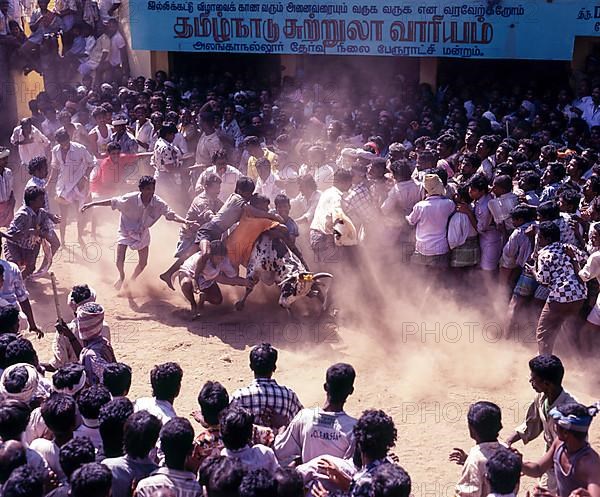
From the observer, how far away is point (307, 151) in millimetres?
10445

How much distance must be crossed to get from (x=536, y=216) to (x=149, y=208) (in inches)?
173

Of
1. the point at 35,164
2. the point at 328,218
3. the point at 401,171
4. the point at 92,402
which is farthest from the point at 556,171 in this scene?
the point at 35,164

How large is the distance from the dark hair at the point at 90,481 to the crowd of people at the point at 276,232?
1 cm

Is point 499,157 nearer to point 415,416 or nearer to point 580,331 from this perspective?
point 580,331

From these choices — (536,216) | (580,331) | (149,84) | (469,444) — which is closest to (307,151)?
(536,216)

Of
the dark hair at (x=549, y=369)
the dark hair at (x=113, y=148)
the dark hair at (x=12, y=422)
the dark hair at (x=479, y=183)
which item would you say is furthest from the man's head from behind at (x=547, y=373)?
the dark hair at (x=113, y=148)

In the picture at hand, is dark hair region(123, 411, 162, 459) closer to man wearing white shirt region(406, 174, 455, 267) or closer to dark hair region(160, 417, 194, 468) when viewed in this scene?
dark hair region(160, 417, 194, 468)

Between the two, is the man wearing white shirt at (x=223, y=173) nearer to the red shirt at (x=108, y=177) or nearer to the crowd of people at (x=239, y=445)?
the red shirt at (x=108, y=177)

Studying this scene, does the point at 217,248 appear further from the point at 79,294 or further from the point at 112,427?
the point at 112,427

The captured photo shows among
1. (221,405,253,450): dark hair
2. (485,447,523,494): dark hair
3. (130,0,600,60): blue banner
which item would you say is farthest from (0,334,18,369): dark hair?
(130,0,600,60): blue banner

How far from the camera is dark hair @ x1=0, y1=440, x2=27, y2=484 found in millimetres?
4094

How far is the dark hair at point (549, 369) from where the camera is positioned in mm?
4711

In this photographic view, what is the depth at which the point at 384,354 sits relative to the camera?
8133 mm

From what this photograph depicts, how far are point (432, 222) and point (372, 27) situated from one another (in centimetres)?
690
